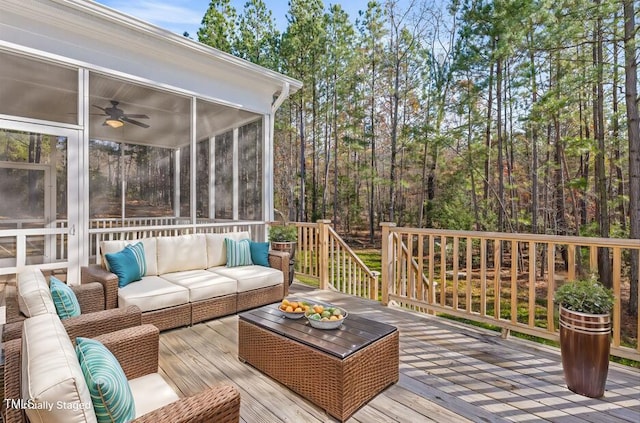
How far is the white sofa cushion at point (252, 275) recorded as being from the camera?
12.7 feet

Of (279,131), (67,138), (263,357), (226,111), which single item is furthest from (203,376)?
(279,131)

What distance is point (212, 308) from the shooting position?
141 inches

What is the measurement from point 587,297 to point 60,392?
293 centimetres

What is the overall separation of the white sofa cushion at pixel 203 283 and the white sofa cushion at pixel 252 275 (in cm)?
9

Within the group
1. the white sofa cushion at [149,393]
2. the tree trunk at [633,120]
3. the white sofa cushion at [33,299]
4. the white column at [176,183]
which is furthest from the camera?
the tree trunk at [633,120]

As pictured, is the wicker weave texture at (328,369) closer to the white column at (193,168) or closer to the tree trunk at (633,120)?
the white column at (193,168)

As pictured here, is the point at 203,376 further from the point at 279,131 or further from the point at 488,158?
the point at 279,131

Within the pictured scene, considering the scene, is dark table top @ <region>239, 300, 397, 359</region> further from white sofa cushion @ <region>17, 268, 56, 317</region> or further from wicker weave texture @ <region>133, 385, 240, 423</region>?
white sofa cushion @ <region>17, 268, 56, 317</region>

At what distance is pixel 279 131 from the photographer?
12.8 metres

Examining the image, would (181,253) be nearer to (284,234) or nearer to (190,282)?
(190,282)

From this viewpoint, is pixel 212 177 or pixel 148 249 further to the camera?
pixel 212 177

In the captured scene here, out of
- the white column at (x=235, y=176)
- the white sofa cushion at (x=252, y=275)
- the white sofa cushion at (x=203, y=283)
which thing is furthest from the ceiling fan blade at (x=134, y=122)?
the white sofa cushion at (x=252, y=275)

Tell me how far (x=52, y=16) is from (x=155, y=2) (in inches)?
124

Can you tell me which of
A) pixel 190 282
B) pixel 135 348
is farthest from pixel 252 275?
pixel 135 348
